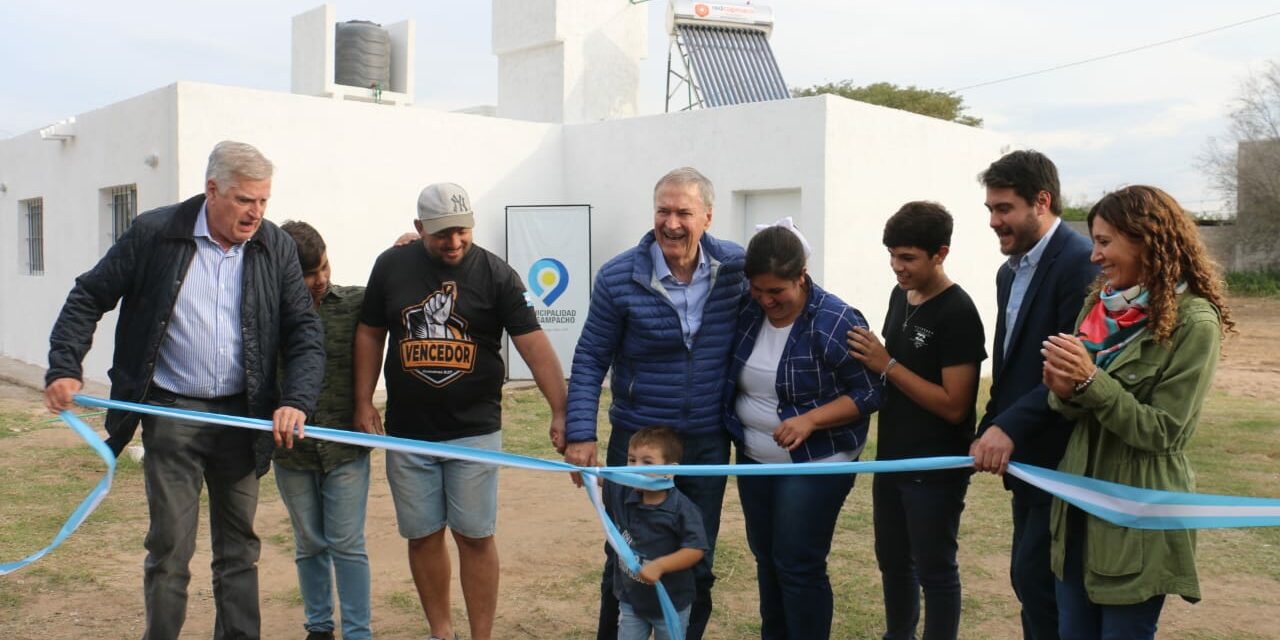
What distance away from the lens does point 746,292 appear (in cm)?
387

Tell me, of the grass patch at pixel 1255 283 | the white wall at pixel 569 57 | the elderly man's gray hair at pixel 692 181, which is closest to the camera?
the elderly man's gray hair at pixel 692 181

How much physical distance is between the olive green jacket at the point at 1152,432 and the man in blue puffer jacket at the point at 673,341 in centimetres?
131

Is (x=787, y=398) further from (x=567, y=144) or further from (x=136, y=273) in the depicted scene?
(x=567, y=144)

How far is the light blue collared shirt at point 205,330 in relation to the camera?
3697 mm

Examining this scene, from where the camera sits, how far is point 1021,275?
3600 millimetres

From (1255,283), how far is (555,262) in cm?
2339

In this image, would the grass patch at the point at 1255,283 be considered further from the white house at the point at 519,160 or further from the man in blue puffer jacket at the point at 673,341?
the man in blue puffer jacket at the point at 673,341

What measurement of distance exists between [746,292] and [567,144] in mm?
10874

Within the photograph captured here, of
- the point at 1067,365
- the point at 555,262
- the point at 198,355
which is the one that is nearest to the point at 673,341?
the point at 1067,365

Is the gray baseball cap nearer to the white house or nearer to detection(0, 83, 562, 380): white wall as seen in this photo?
the white house

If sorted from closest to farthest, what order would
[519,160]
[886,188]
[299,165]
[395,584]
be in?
[395,584] < [299,165] < [886,188] < [519,160]

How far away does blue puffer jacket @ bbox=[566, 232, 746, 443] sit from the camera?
3.76m

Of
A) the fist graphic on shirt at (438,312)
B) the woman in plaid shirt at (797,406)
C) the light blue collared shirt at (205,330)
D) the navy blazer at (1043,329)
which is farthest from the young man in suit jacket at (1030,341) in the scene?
the light blue collared shirt at (205,330)

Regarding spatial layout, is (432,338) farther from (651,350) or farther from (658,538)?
(658,538)
